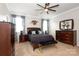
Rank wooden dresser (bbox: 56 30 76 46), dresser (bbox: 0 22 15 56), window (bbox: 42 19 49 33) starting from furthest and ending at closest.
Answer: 1. wooden dresser (bbox: 56 30 76 46)
2. window (bbox: 42 19 49 33)
3. dresser (bbox: 0 22 15 56)

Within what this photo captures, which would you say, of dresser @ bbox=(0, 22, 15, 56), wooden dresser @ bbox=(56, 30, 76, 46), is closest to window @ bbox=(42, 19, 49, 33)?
wooden dresser @ bbox=(56, 30, 76, 46)

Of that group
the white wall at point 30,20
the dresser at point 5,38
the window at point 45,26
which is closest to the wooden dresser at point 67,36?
the window at point 45,26

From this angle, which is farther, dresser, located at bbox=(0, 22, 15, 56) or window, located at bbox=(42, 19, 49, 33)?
window, located at bbox=(42, 19, 49, 33)

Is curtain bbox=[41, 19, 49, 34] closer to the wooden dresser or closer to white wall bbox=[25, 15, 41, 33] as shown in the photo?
white wall bbox=[25, 15, 41, 33]

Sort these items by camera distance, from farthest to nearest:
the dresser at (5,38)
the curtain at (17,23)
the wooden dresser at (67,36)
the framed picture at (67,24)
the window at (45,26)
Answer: the wooden dresser at (67,36)
the framed picture at (67,24)
the window at (45,26)
the curtain at (17,23)
the dresser at (5,38)

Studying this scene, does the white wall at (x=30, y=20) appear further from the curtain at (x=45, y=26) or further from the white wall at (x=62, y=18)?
the white wall at (x=62, y=18)

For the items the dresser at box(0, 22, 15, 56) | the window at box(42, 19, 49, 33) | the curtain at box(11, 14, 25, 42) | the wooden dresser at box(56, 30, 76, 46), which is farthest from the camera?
the wooden dresser at box(56, 30, 76, 46)

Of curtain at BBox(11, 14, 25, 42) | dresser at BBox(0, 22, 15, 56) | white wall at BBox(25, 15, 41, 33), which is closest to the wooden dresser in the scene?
white wall at BBox(25, 15, 41, 33)

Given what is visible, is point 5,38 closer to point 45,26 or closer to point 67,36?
point 45,26

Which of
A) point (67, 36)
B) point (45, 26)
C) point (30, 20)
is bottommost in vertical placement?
point (67, 36)

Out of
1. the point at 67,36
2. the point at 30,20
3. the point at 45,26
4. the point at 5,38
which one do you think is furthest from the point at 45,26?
the point at 67,36

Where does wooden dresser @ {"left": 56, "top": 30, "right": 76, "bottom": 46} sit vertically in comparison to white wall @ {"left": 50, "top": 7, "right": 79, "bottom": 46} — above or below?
below

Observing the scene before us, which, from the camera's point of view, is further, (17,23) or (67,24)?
(67,24)

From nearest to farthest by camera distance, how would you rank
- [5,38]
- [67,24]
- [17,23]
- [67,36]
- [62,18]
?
[5,38]
[17,23]
[62,18]
[67,24]
[67,36]
